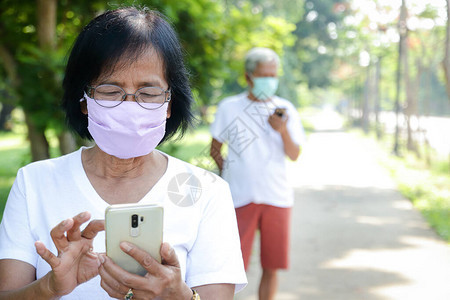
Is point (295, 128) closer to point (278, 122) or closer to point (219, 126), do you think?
point (278, 122)

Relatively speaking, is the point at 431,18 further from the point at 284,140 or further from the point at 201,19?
the point at 284,140

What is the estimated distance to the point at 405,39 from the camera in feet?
55.5

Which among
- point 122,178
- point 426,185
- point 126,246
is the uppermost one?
point 122,178

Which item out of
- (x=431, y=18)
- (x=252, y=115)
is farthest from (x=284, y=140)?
(x=431, y=18)

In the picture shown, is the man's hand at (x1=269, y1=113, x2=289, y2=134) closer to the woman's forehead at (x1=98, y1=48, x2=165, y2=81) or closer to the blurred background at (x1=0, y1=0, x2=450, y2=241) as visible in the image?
the blurred background at (x1=0, y1=0, x2=450, y2=241)

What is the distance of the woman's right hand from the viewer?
1521 mm

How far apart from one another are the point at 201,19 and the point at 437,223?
452 centimetres

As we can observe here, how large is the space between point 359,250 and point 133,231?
5.64m

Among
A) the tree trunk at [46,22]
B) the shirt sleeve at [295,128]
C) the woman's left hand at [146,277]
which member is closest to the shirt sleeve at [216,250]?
the woman's left hand at [146,277]

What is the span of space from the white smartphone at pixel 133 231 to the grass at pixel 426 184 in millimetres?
6420

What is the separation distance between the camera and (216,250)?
1.90 meters

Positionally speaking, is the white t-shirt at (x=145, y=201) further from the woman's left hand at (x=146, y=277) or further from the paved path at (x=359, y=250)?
the paved path at (x=359, y=250)

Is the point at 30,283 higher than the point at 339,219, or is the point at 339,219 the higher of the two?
the point at 30,283

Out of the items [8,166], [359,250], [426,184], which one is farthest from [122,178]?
[8,166]
